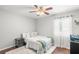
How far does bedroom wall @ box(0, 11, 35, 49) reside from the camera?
3.61 feet

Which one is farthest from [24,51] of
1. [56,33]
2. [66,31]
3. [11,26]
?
[66,31]

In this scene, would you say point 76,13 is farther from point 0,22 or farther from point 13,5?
point 0,22

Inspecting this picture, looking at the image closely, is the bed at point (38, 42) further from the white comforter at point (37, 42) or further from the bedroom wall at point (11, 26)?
the bedroom wall at point (11, 26)

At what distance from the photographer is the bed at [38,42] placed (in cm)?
119

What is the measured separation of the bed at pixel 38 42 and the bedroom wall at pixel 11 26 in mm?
115

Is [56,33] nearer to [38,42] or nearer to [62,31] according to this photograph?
[62,31]

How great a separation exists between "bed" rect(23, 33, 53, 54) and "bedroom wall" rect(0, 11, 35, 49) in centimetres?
12

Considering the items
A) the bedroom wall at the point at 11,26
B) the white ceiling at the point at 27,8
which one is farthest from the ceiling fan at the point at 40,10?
the bedroom wall at the point at 11,26

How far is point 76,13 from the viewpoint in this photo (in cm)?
108

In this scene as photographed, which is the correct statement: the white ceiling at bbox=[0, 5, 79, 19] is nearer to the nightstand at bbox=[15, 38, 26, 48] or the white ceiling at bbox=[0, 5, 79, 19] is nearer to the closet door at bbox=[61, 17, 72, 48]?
the closet door at bbox=[61, 17, 72, 48]

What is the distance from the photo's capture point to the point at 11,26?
1.14m

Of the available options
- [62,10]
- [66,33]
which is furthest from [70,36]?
[62,10]
